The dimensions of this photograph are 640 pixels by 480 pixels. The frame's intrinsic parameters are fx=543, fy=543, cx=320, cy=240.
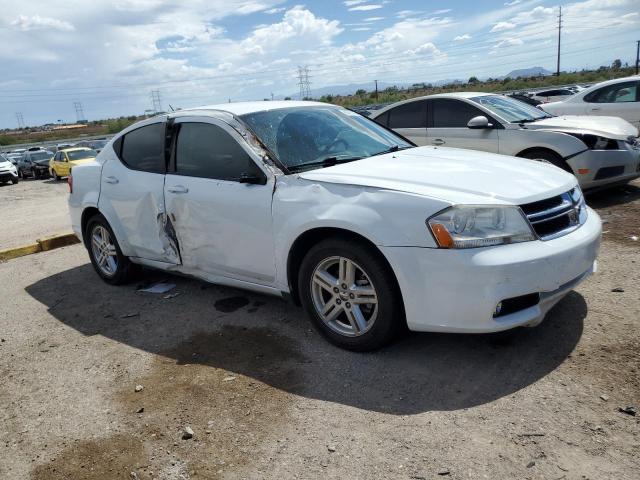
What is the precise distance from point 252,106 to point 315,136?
0.71 metres

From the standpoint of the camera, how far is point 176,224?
4.69 m

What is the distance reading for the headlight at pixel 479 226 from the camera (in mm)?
3145

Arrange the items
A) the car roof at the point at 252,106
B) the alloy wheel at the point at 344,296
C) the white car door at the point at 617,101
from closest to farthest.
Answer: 1. the alloy wheel at the point at 344,296
2. the car roof at the point at 252,106
3. the white car door at the point at 617,101

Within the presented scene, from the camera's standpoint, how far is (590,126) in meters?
7.68

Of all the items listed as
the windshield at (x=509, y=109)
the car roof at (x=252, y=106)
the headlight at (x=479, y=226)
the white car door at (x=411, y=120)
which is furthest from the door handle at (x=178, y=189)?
the windshield at (x=509, y=109)

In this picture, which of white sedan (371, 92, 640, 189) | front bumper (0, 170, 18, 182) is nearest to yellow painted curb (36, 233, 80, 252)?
white sedan (371, 92, 640, 189)

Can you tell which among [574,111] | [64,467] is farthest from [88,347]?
[574,111]

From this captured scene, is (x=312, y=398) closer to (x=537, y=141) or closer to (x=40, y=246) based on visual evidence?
(x=537, y=141)

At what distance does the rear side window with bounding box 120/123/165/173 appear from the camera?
494cm

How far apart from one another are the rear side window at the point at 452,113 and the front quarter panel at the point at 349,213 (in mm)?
5197

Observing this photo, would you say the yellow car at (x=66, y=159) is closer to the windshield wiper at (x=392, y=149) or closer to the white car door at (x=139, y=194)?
the white car door at (x=139, y=194)

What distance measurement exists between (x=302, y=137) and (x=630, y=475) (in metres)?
3.07

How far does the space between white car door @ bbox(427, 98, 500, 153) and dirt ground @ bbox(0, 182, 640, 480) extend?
11.7ft

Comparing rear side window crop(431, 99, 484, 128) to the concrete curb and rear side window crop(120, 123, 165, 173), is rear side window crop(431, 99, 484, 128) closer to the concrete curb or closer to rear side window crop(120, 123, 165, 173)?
rear side window crop(120, 123, 165, 173)
